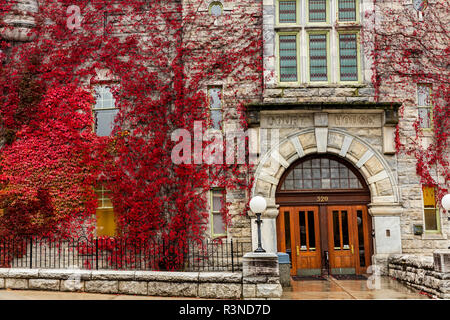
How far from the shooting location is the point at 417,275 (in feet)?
34.8

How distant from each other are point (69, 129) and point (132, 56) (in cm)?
295

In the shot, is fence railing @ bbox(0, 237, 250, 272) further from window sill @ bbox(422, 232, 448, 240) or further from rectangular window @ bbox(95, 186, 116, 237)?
window sill @ bbox(422, 232, 448, 240)

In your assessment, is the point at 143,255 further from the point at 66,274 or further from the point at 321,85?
the point at 321,85

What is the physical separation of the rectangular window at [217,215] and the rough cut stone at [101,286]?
12.6ft

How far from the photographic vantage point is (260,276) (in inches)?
376

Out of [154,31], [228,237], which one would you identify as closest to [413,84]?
[228,237]

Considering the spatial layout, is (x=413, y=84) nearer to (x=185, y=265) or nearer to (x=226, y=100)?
(x=226, y=100)

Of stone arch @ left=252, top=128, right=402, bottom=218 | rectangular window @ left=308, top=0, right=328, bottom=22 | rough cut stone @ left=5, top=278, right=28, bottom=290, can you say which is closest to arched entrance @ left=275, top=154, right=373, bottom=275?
stone arch @ left=252, top=128, right=402, bottom=218

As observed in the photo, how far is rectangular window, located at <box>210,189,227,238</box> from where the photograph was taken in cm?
1331

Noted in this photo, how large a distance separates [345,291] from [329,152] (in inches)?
166

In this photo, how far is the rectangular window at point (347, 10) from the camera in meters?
13.9

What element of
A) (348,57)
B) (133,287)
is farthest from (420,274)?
(348,57)

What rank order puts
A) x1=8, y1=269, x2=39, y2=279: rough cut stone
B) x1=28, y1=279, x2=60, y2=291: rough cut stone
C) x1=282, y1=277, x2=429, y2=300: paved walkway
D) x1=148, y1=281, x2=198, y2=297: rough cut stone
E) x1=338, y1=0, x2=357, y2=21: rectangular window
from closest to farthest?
1. x1=148, y1=281, x2=198, y2=297: rough cut stone
2. x1=282, y1=277, x2=429, y2=300: paved walkway
3. x1=28, y1=279, x2=60, y2=291: rough cut stone
4. x1=8, y1=269, x2=39, y2=279: rough cut stone
5. x1=338, y1=0, x2=357, y2=21: rectangular window

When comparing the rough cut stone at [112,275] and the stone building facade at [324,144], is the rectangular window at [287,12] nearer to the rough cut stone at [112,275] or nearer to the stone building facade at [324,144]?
the stone building facade at [324,144]
